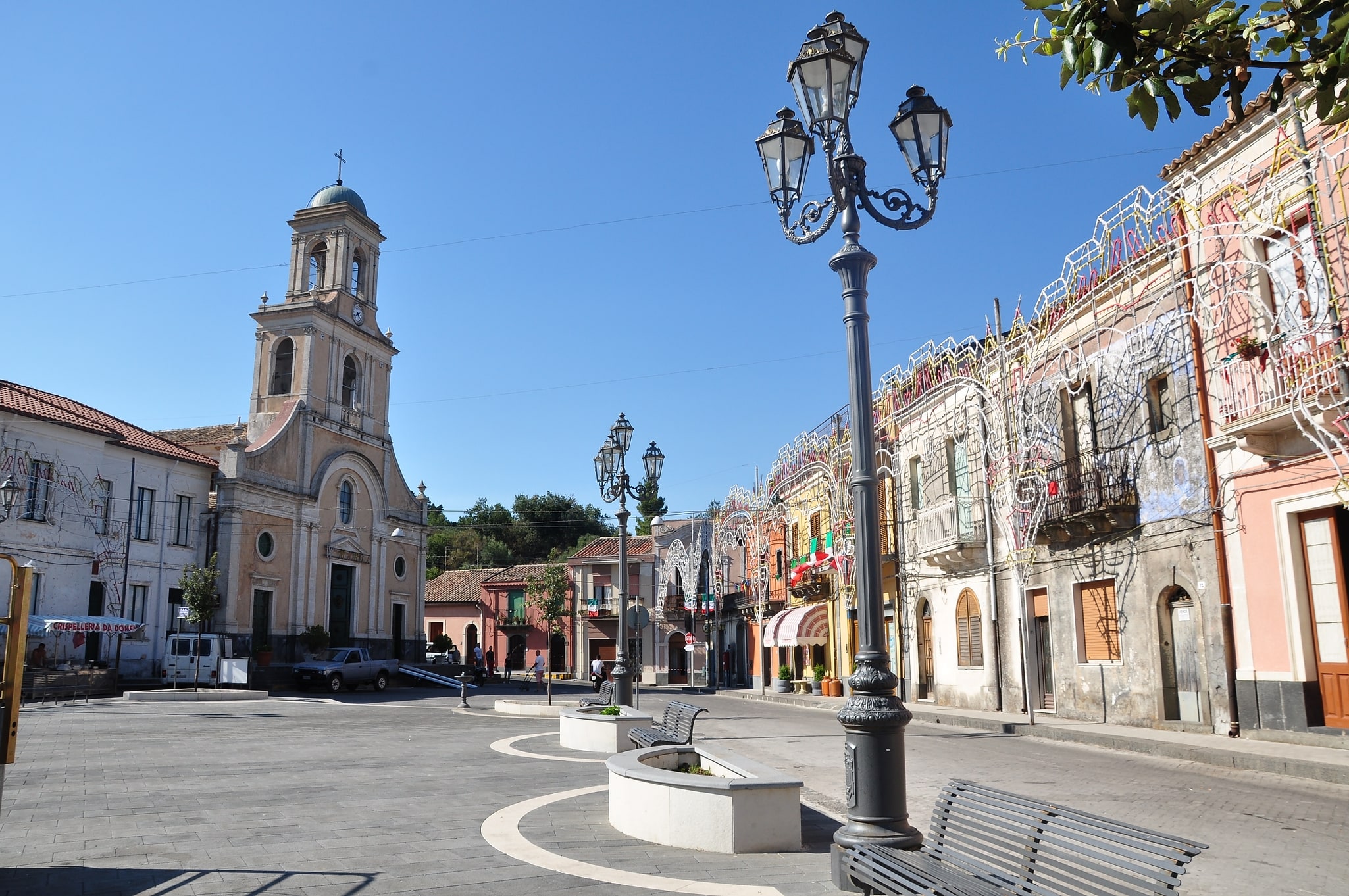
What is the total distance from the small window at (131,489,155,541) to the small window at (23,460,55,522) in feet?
11.8

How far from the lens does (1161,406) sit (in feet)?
58.8

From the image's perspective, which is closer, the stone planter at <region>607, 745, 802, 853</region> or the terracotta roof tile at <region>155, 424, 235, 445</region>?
the stone planter at <region>607, 745, 802, 853</region>

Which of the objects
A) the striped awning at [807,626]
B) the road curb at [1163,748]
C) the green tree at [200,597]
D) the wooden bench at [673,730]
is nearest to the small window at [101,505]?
the green tree at [200,597]

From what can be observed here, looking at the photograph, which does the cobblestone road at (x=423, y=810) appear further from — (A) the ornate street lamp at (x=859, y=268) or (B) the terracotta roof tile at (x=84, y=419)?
(B) the terracotta roof tile at (x=84, y=419)

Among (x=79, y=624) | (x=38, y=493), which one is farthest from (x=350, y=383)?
(x=79, y=624)

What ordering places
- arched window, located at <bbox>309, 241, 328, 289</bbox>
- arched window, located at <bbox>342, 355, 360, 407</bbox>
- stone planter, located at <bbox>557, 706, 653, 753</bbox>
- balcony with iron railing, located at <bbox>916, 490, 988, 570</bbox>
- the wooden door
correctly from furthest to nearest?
arched window, located at <bbox>342, 355, 360, 407</bbox> → arched window, located at <bbox>309, 241, 328, 289</bbox> → balcony with iron railing, located at <bbox>916, 490, 988, 570</bbox> → stone planter, located at <bbox>557, 706, 653, 753</bbox> → the wooden door

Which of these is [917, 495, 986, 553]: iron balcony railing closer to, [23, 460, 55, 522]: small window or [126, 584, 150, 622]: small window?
[126, 584, 150, 622]: small window

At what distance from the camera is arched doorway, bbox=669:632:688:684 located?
185ft

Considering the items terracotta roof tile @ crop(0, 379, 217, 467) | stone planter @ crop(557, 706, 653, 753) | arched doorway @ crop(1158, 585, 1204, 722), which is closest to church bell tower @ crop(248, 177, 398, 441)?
terracotta roof tile @ crop(0, 379, 217, 467)

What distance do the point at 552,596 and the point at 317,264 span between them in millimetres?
22275

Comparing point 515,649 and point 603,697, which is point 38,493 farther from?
point 515,649

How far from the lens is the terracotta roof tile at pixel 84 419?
1180 inches

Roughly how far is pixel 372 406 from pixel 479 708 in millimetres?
23841

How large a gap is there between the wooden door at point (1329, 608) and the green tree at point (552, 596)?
43.9 meters
